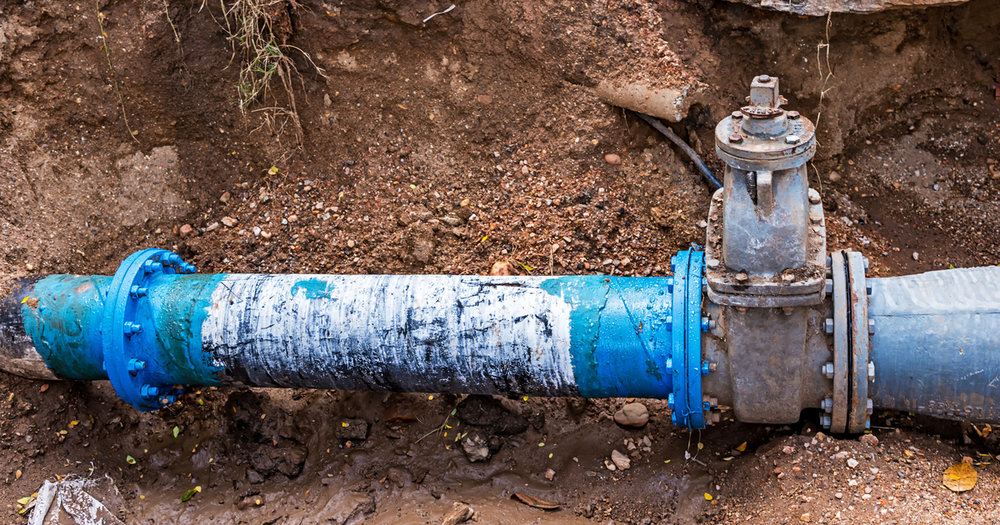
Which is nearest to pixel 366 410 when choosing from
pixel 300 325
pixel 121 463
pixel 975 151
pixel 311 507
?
pixel 311 507

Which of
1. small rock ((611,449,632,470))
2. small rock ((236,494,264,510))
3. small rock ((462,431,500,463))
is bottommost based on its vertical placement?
small rock ((236,494,264,510))

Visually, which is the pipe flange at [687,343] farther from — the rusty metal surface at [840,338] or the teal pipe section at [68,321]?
the teal pipe section at [68,321]

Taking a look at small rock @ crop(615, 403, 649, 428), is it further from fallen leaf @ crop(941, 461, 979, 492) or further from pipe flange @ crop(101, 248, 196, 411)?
pipe flange @ crop(101, 248, 196, 411)

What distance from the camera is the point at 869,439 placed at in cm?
340

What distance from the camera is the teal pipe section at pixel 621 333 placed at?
3.28m

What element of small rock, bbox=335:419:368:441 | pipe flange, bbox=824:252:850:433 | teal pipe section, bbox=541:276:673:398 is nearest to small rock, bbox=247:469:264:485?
Result: small rock, bbox=335:419:368:441

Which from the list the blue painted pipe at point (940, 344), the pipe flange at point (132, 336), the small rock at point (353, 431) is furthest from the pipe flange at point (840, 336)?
the pipe flange at point (132, 336)

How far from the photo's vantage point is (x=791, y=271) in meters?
2.96

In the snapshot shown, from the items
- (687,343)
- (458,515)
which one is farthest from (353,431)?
(687,343)

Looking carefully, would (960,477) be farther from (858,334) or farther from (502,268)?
(502,268)

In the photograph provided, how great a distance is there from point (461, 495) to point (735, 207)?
5.80 ft

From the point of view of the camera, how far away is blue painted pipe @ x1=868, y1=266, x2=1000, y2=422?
309 centimetres

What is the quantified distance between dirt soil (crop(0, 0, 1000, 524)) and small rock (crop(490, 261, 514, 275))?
0.36ft

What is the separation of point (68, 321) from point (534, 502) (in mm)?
2100
